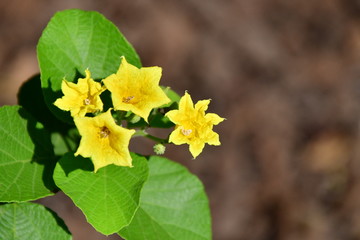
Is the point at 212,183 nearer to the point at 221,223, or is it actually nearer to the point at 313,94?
the point at 221,223

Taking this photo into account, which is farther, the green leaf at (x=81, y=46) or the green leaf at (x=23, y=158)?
the green leaf at (x=81, y=46)

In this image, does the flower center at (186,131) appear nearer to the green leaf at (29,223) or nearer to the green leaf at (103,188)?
the green leaf at (103,188)

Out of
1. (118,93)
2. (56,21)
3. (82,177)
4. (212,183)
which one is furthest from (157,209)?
(212,183)

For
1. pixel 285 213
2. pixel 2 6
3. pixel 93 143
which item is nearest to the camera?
pixel 93 143

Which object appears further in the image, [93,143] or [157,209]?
[157,209]

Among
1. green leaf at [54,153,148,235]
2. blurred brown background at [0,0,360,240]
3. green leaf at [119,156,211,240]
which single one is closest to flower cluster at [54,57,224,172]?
green leaf at [54,153,148,235]

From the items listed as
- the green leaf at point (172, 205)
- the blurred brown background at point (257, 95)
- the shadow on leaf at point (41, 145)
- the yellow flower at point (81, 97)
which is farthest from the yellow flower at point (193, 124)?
the blurred brown background at point (257, 95)

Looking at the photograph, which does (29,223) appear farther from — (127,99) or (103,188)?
(127,99)

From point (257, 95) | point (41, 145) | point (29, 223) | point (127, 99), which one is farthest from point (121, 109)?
point (257, 95)

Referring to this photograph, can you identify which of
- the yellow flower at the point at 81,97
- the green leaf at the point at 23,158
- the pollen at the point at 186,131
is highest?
the pollen at the point at 186,131
